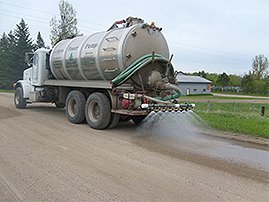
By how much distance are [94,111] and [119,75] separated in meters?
1.76

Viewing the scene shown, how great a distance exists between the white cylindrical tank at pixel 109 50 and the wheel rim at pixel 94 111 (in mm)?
878

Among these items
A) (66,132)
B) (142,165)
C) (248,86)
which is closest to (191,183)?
(142,165)

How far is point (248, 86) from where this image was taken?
6375 centimetres

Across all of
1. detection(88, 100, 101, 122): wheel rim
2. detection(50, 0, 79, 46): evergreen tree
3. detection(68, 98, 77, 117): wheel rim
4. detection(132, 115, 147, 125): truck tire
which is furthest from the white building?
detection(88, 100, 101, 122): wheel rim

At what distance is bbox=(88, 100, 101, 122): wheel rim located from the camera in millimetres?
9611

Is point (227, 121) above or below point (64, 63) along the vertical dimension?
below

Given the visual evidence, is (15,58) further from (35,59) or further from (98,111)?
(98,111)

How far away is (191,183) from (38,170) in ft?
8.30

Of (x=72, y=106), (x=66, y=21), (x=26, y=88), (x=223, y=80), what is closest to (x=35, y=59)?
(x=26, y=88)

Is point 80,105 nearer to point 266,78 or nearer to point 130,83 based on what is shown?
point 130,83

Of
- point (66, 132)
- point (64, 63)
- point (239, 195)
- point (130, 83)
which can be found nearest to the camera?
point (239, 195)

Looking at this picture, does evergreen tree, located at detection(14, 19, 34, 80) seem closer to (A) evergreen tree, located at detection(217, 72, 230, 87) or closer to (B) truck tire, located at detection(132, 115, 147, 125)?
(B) truck tire, located at detection(132, 115, 147, 125)

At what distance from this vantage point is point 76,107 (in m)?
10.4

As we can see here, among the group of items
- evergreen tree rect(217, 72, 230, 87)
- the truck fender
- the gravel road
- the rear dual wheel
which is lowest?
the gravel road
